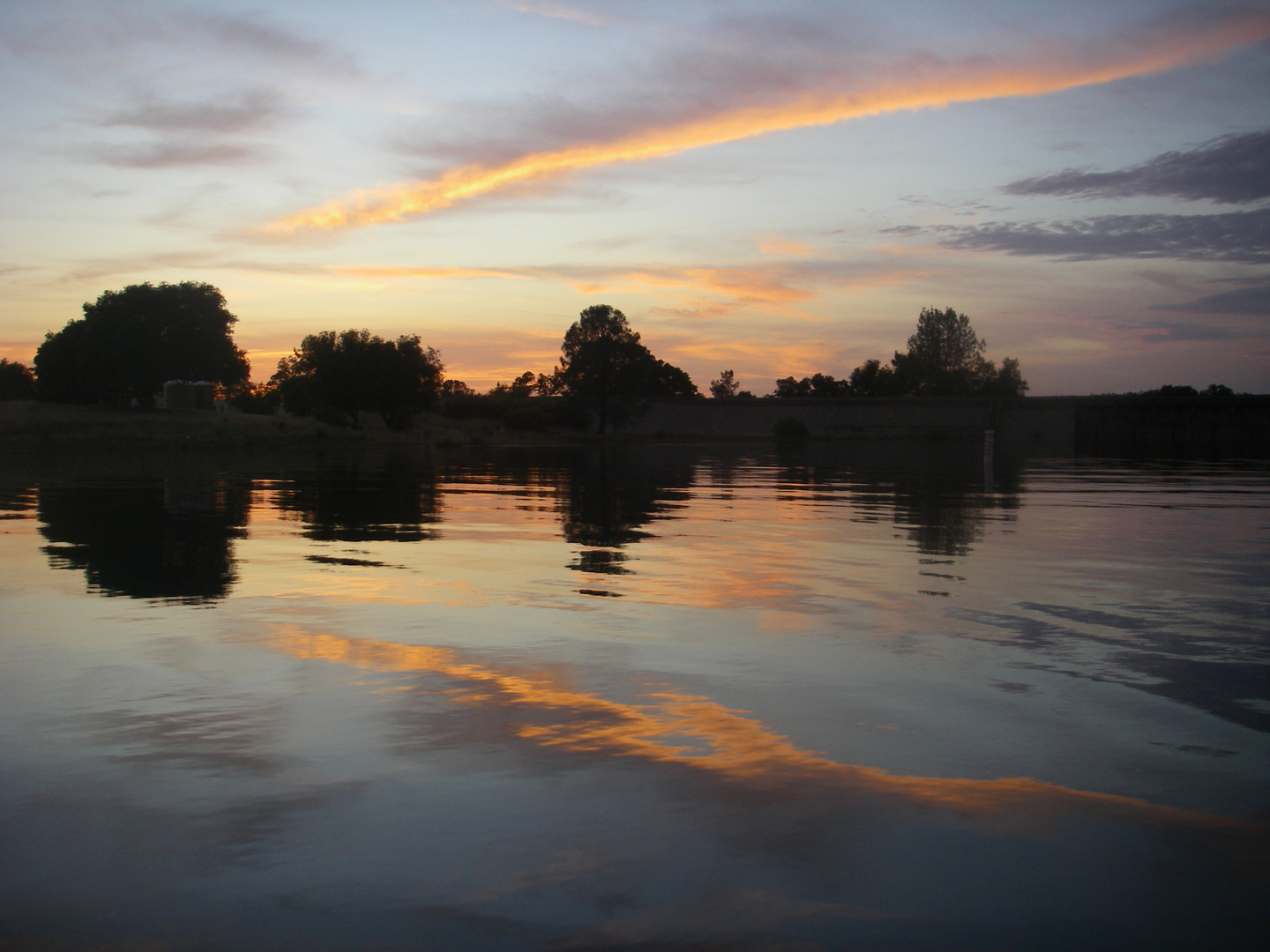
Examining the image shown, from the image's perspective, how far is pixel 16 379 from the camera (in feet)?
433

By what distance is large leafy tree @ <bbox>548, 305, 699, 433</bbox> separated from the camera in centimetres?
11012

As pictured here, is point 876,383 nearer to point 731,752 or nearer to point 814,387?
point 814,387

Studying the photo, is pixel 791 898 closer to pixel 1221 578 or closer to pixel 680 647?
pixel 680 647

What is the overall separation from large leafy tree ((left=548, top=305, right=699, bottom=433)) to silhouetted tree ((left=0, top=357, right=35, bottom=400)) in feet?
235

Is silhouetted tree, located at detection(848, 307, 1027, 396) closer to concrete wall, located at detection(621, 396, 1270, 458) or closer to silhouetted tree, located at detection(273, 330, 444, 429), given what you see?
concrete wall, located at detection(621, 396, 1270, 458)

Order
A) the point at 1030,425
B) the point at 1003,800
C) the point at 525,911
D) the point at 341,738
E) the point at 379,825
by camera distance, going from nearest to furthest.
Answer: the point at 525,911 → the point at 379,825 → the point at 1003,800 → the point at 341,738 → the point at 1030,425

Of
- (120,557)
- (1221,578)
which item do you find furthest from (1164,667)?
(120,557)

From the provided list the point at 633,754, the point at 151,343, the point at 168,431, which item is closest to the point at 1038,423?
the point at 168,431

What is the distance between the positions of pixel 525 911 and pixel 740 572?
291 inches

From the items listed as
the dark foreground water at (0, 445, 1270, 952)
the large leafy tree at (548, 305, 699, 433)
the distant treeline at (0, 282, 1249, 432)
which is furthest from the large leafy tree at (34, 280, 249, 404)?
→ the dark foreground water at (0, 445, 1270, 952)

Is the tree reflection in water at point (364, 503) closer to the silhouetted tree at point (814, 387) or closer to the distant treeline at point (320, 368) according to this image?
the distant treeline at point (320, 368)

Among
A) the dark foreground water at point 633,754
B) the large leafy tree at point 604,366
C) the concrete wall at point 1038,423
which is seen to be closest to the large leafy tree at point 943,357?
the concrete wall at point 1038,423

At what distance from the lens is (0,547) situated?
11.8 meters

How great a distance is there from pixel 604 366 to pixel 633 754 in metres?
107
